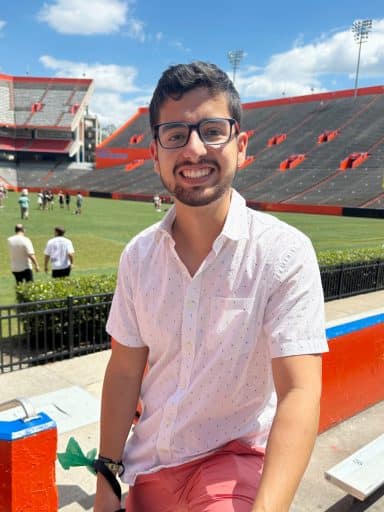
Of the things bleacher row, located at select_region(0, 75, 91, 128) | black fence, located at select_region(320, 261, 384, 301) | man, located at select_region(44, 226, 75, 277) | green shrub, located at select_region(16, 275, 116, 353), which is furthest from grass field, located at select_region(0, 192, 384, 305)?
bleacher row, located at select_region(0, 75, 91, 128)

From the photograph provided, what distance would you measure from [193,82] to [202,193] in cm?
36

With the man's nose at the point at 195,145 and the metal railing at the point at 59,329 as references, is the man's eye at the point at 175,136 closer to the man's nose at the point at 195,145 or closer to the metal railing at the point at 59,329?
the man's nose at the point at 195,145

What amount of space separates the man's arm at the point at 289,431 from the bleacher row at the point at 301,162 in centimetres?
3215

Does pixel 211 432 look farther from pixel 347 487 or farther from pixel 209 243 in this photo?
pixel 347 487

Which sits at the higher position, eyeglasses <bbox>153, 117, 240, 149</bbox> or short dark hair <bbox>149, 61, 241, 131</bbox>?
short dark hair <bbox>149, 61, 241, 131</bbox>

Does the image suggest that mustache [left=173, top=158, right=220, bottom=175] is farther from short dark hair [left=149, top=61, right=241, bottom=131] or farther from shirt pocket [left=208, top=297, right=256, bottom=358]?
shirt pocket [left=208, top=297, right=256, bottom=358]

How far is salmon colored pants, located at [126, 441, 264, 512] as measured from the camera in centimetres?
142

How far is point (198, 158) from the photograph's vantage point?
4.96 ft

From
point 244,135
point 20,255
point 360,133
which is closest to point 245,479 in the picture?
point 244,135

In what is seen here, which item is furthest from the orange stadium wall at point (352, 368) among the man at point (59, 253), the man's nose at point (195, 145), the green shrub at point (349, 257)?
the man at point (59, 253)

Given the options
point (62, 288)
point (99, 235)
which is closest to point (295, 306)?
point (62, 288)

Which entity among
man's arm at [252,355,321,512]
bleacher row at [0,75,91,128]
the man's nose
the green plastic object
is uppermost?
bleacher row at [0,75,91,128]

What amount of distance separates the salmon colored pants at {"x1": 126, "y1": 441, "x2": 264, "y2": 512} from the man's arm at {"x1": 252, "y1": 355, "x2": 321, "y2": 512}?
0.46 feet

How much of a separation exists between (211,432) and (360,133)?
4888cm
